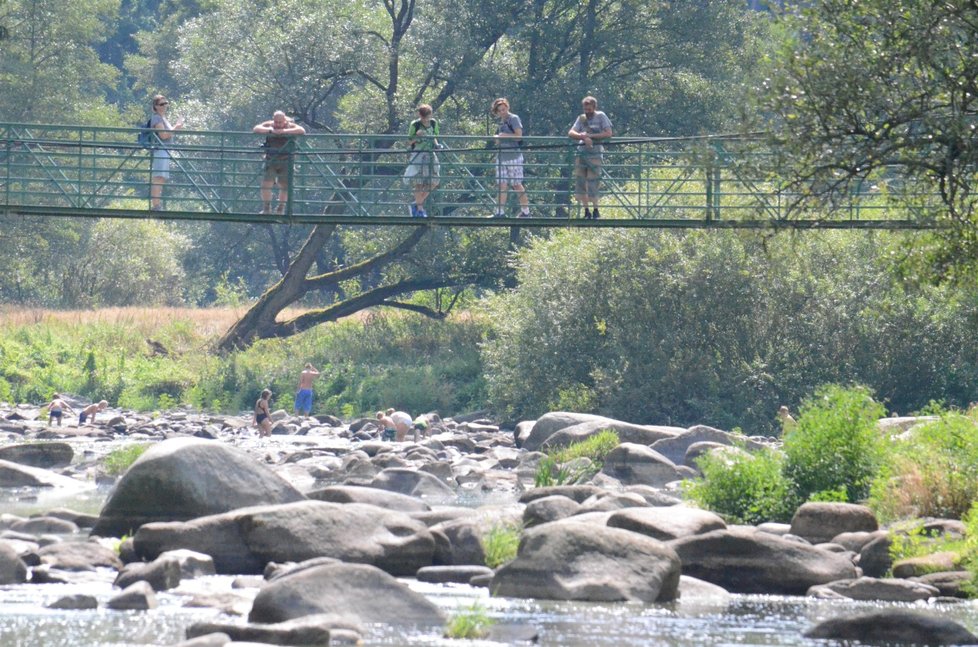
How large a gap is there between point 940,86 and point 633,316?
1873 centimetres

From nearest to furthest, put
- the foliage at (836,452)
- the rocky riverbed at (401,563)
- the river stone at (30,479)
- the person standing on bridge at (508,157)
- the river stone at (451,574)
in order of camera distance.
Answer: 1. the rocky riverbed at (401,563)
2. the river stone at (451,574)
3. the foliage at (836,452)
4. the river stone at (30,479)
5. the person standing on bridge at (508,157)

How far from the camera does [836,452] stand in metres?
16.8

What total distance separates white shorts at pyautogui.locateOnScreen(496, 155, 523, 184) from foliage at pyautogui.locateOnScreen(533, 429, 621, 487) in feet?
12.1

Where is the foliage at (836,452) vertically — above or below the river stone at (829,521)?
above

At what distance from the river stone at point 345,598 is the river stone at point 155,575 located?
61.1 inches

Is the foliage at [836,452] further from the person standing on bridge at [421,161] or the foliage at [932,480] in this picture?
the person standing on bridge at [421,161]

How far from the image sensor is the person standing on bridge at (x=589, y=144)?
22875 millimetres

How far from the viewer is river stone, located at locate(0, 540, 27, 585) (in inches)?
501

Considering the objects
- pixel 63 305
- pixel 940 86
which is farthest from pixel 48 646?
pixel 63 305

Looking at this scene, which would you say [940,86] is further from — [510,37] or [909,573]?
[510,37]

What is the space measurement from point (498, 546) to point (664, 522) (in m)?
1.37

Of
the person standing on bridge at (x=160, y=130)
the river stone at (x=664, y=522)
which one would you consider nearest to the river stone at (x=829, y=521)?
the river stone at (x=664, y=522)

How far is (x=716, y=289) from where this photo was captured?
3038 centimetres

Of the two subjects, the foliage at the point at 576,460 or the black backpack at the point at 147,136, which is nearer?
the foliage at the point at 576,460
